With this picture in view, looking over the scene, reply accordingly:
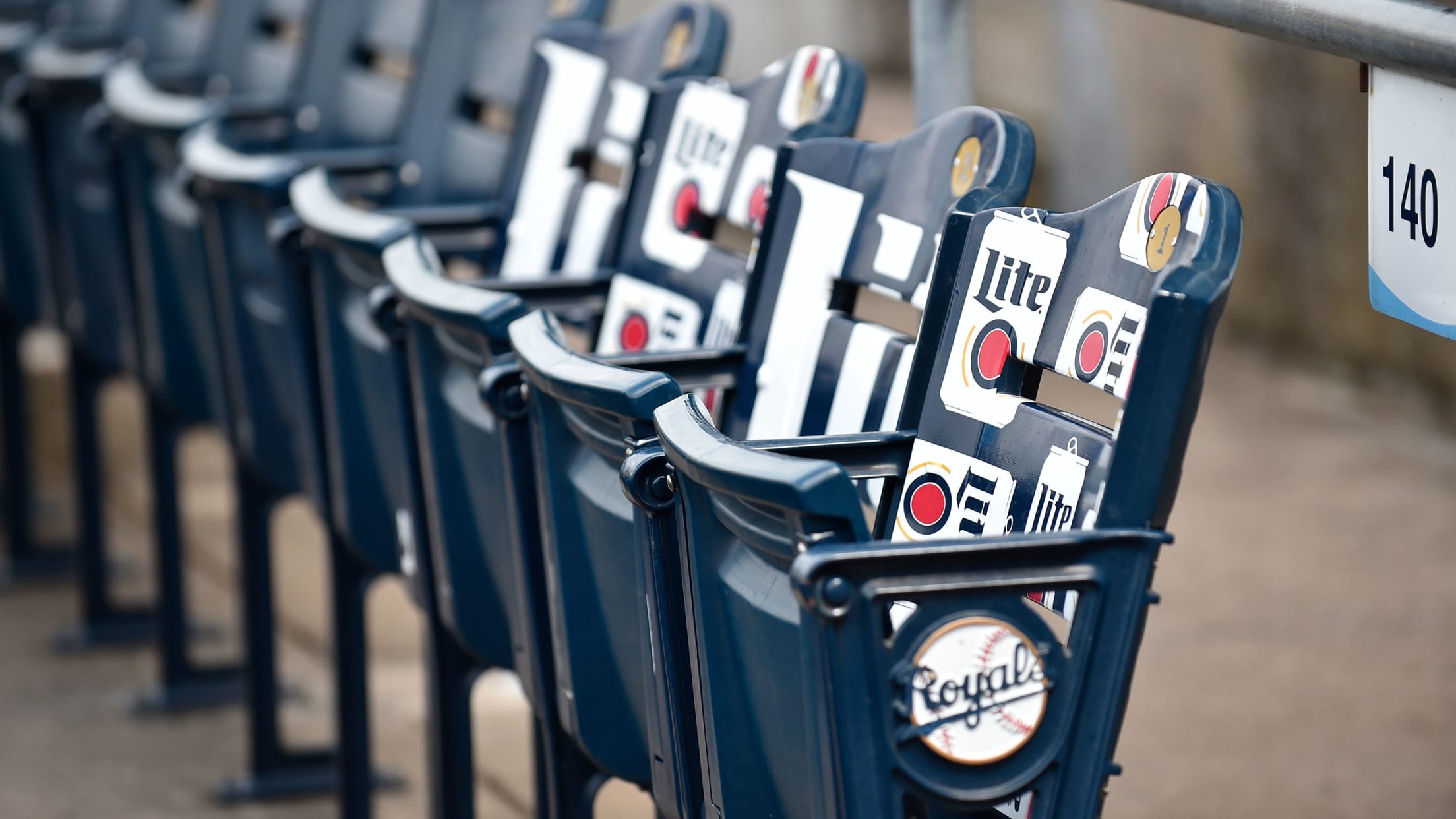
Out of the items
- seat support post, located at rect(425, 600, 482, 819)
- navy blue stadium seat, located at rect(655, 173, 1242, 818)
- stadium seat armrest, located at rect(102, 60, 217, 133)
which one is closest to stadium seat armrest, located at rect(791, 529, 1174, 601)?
navy blue stadium seat, located at rect(655, 173, 1242, 818)

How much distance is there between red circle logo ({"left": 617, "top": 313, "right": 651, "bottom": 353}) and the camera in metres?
2.21

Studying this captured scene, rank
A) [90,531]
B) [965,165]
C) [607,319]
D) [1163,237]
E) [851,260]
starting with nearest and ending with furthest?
[1163,237] < [965,165] < [851,260] < [607,319] < [90,531]

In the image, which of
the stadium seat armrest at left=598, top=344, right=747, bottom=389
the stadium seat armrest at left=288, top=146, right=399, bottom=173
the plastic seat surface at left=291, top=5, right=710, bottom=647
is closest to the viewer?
the stadium seat armrest at left=598, top=344, right=747, bottom=389

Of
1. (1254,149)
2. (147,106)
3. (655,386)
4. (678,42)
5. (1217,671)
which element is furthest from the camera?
(1254,149)

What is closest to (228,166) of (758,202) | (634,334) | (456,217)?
(456,217)

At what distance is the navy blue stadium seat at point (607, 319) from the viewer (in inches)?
65.1

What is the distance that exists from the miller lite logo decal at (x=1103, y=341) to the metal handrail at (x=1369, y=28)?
0.91 feet

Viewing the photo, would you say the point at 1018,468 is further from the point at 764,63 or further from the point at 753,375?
the point at 764,63

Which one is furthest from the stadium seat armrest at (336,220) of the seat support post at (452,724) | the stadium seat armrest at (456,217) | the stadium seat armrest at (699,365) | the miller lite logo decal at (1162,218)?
the miller lite logo decal at (1162,218)

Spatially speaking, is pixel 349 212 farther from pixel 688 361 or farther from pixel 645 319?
pixel 688 361

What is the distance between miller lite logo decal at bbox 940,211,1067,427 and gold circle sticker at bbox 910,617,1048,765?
0.32m

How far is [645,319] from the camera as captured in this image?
2.21 m

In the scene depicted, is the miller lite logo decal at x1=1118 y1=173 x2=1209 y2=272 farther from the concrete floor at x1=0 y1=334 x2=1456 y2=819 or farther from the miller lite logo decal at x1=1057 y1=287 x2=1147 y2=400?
the concrete floor at x1=0 y1=334 x2=1456 y2=819

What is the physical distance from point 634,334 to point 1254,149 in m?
3.27
